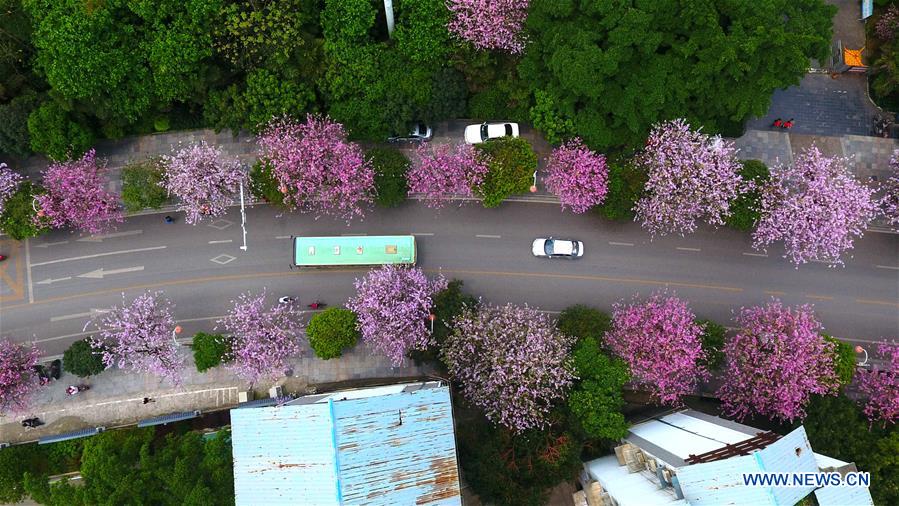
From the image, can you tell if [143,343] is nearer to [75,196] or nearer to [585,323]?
[75,196]

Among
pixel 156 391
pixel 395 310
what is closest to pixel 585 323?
pixel 395 310

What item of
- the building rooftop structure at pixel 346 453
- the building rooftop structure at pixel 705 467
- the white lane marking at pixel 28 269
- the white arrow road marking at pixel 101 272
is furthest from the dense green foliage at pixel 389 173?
the white lane marking at pixel 28 269

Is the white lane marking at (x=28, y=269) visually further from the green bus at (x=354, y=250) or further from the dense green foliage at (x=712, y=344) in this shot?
the dense green foliage at (x=712, y=344)

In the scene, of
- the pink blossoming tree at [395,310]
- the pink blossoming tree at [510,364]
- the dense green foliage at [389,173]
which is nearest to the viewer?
the pink blossoming tree at [510,364]

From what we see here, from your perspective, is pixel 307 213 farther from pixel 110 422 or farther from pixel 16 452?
pixel 16 452

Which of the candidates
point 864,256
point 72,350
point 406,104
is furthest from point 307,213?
point 864,256

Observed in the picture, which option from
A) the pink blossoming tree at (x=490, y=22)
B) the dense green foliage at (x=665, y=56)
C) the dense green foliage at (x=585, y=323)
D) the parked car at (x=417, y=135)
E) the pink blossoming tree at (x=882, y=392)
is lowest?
the pink blossoming tree at (x=882, y=392)
